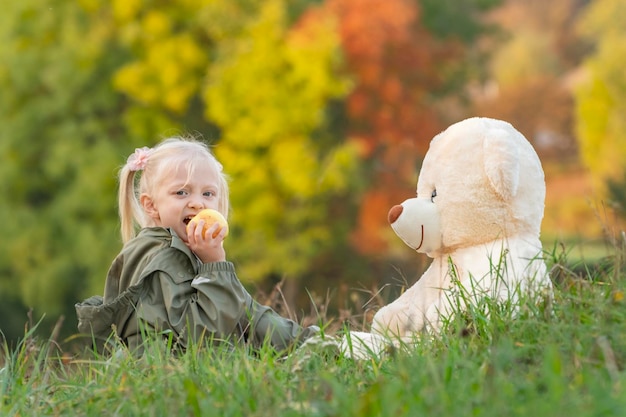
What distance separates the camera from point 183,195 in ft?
15.8

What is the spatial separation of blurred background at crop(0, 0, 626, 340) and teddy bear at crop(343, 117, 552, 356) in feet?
58.6

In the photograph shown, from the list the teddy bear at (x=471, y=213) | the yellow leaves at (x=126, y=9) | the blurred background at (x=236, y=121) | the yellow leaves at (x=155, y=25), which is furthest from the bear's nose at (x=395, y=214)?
the yellow leaves at (x=126, y=9)

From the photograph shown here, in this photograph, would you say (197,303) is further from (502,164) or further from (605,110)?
(605,110)

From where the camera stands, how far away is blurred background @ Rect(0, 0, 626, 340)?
934 inches

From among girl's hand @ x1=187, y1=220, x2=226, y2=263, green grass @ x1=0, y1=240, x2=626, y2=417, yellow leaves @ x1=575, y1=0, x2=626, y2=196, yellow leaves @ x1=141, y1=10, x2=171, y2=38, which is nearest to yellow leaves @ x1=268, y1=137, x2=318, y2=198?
yellow leaves @ x1=141, y1=10, x2=171, y2=38

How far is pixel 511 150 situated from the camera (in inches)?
179

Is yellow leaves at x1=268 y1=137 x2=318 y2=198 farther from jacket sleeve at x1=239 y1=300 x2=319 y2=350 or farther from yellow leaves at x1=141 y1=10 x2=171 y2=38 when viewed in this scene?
jacket sleeve at x1=239 y1=300 x2=319 y2=350

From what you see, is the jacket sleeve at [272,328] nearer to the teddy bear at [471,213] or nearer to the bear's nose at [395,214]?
the teddy bear at [471,213]

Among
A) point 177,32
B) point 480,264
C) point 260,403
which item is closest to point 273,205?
point 177,32

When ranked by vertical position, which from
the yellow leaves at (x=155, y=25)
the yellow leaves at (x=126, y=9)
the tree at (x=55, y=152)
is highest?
the yellow leaves at (x=126, y=9)

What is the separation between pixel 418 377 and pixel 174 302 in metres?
1.61

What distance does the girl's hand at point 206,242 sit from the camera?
4.51 metres

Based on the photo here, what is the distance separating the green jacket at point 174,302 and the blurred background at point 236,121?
18.0m

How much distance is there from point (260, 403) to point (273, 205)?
20739 mm
